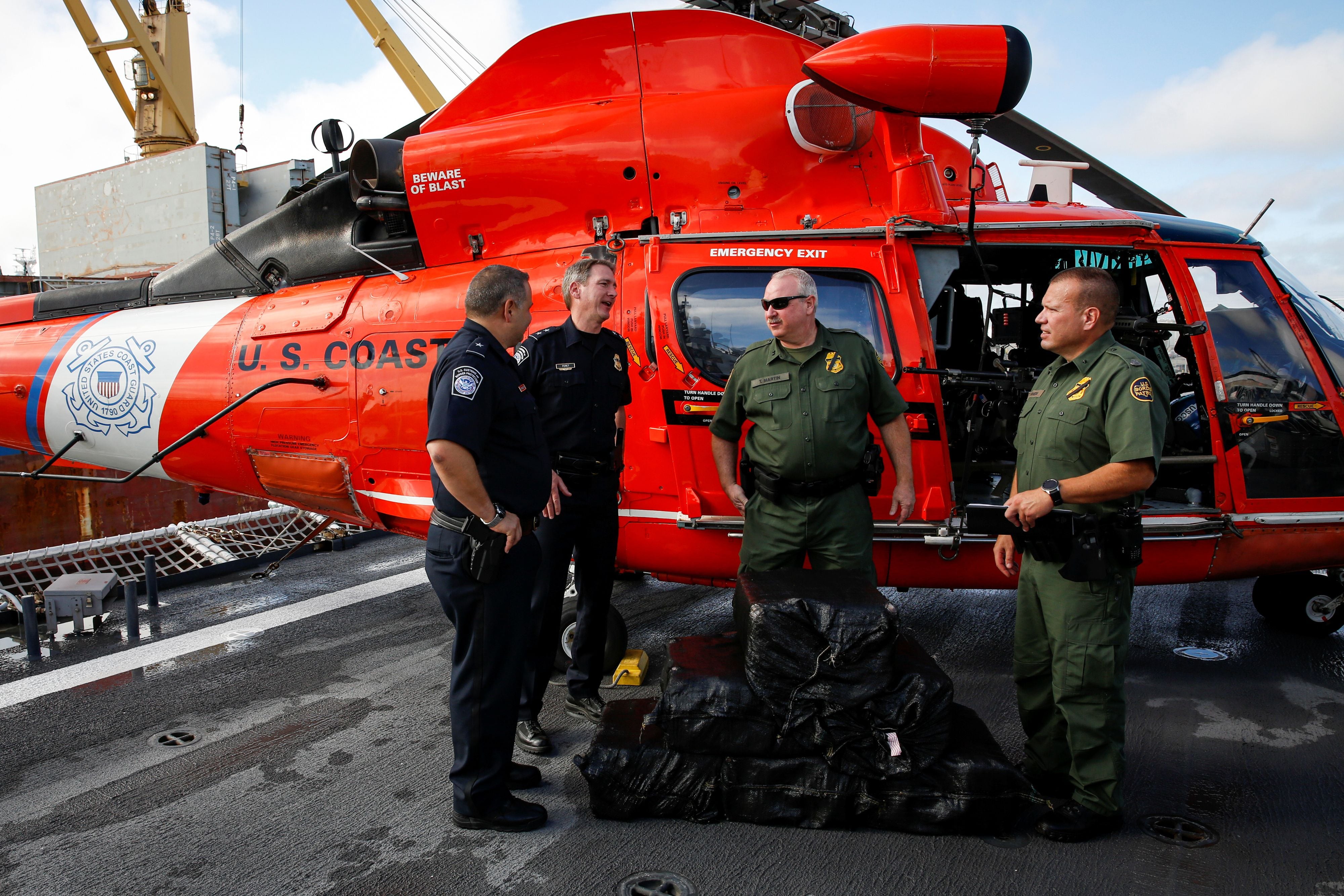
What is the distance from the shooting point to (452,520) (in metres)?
2.55

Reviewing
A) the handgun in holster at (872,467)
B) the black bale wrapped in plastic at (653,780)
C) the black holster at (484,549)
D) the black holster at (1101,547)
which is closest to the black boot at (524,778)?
the black bale wrapped in plastic at (653,780)

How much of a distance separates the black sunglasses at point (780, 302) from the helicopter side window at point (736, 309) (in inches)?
25.8

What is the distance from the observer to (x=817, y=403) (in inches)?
118

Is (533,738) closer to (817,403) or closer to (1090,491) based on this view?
(817,403)

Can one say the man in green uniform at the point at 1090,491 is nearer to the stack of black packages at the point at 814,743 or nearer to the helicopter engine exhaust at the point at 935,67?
the stack of black packages at the point at 814,743

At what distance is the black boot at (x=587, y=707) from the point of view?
11.3ft

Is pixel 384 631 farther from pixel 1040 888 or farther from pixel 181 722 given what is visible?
pixel 1040 888

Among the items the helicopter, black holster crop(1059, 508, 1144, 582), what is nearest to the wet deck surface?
the helicopter

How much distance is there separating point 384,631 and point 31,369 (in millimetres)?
2746

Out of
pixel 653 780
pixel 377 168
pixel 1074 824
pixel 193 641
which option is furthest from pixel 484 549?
pixel 193 641

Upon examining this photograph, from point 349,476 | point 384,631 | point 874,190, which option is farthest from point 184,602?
point 874,190

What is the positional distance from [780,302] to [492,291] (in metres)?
1.03

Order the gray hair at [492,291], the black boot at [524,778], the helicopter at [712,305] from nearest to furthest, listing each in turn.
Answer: the gray hair at [492,291]
the black boot at [524,778]
the helicopter at [712,305]

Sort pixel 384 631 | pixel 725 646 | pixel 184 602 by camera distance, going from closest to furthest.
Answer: pixel 725 646
pixel 384 631
pixel 184 602
